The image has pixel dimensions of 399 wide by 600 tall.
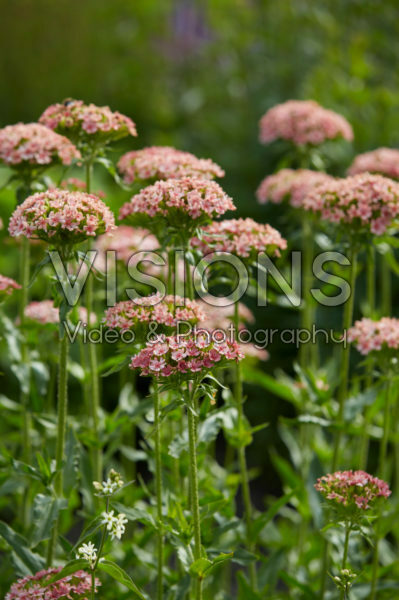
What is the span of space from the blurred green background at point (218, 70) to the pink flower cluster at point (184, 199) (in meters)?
Result: 2.76

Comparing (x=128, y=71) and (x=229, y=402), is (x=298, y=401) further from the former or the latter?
(x=128, y=71)

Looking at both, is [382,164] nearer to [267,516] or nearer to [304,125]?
[304,125]

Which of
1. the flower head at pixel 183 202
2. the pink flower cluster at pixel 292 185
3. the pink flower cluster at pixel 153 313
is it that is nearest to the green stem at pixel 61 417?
the pink flower cluster at pixel 153 313

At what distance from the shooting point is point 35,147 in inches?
93.5

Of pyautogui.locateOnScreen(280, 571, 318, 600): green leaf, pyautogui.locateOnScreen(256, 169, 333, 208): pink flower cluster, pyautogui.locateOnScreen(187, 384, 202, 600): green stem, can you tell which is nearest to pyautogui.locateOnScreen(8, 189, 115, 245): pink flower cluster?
pyautogui.locateOnScreen(187, 384, 202, 600): green stem

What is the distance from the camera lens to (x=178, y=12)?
32.3 feet

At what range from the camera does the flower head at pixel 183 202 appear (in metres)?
2.04

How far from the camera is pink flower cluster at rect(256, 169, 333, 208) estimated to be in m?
2.81

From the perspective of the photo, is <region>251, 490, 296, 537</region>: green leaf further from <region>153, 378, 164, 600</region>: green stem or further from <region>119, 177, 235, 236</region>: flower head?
<region>119, 177, 235, 236</region>: flower head

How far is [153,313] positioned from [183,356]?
0.27 metres

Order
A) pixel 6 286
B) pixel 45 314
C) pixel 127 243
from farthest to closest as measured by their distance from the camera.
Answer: pixel 127 243, pixel 45 314, pixel 6 286

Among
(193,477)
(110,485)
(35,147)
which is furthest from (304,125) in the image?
(110,485)

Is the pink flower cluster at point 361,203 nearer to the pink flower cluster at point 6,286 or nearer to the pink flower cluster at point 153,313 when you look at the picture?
the pink flower cluster at point 153,313

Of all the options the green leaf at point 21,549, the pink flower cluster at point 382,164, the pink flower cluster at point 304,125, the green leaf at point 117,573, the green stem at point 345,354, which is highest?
the pink flower cluster at point 304,125
